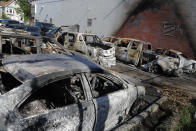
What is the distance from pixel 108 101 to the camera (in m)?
3.07

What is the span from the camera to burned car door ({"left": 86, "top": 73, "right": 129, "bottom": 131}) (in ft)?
9.66

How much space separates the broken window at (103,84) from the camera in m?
Answer: 3.46

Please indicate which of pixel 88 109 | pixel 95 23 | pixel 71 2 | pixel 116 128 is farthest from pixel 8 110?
pixel 71 2

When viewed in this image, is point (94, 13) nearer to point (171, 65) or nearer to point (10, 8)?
point (171, 65)

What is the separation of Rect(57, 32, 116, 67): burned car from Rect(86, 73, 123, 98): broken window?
195 inches

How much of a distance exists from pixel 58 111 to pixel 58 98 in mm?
875

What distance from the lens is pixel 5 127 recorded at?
6.19ft

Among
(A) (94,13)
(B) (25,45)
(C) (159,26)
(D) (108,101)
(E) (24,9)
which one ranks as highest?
(E) (24,9)

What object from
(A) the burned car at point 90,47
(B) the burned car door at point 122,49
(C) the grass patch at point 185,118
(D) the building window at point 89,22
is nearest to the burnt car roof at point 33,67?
(C) the grass patch at point 185,118

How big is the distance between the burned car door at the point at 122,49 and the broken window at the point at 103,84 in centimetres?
711

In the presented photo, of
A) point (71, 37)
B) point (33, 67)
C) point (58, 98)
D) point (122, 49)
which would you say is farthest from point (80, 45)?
point (33, 67)

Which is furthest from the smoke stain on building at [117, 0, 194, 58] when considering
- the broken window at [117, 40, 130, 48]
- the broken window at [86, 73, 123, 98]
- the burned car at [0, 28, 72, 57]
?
the broken window at [86, 73, 123, 98]

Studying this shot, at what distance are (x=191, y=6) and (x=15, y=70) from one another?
12939 millimetres

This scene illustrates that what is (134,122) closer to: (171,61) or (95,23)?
(171,61)
